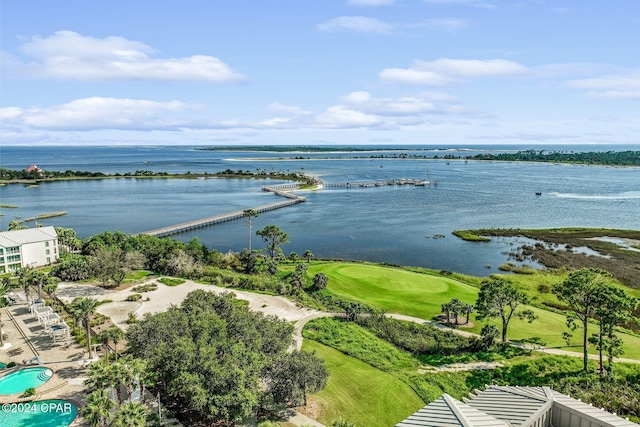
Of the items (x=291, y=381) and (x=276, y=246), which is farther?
(x=276, y=246)

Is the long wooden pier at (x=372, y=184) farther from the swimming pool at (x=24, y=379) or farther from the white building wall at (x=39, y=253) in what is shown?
the swimming pool at (x=24, y=379)

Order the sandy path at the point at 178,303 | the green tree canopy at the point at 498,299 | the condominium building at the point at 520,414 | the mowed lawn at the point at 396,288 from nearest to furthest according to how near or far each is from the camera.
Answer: the condominium building at the point at 520,414, the green tree canopy at the point at 498,299, the sandy path at the point at 178,303, the mowed lawn at the point at 396,288

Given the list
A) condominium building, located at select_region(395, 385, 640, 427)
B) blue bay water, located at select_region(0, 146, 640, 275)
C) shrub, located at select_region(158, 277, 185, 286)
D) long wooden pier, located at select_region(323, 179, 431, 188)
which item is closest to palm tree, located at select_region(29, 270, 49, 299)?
shrub, located at select_region(158, 277, 185, 286)

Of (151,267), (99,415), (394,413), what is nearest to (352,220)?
(151,267)

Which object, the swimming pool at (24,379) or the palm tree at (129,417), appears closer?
the palm tree at (129,417)

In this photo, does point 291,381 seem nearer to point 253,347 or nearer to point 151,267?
point 253,347

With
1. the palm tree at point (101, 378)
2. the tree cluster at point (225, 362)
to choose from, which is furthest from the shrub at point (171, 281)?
the palm tree at point (101, 378)
